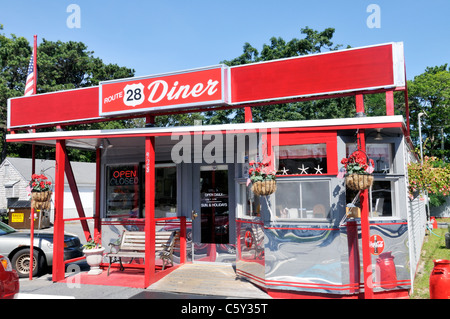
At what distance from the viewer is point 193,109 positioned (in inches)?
334

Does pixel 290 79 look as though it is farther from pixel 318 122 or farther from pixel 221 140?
pixel 221 140

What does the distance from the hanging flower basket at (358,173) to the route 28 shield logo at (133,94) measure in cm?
458

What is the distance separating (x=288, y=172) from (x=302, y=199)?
1.79ft

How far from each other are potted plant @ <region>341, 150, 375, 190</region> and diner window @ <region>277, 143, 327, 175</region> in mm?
631

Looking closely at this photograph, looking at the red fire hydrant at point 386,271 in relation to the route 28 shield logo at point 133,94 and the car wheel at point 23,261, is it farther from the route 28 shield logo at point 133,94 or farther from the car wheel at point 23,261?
the car wheel at point 23,261

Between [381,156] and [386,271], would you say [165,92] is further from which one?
[386,271]

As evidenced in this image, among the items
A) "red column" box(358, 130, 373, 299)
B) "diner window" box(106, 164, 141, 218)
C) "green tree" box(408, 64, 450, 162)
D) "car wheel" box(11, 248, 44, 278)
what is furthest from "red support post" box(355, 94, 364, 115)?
"green tree" box(408, 64, 450, 162)

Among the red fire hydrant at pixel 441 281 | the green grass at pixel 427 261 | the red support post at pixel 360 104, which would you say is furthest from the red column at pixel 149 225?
the red fire hydrant at pixel 441 281

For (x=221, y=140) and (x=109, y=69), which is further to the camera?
(x=109, y=69)

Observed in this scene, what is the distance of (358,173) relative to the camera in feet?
19.1

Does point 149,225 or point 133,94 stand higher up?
point 133,94

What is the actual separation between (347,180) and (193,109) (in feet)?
13.1

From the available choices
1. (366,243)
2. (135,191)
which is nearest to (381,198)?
(366,243)
